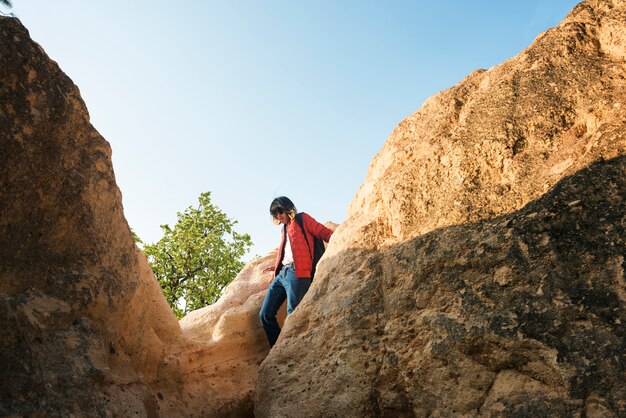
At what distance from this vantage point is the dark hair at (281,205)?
29.1ft

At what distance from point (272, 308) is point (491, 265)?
496 centimetres

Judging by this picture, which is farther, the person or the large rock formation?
the person

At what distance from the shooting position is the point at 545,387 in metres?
4.09

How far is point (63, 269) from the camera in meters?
5.45

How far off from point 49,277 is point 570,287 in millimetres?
4831

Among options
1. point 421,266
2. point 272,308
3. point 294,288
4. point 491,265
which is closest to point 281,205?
point 294,288

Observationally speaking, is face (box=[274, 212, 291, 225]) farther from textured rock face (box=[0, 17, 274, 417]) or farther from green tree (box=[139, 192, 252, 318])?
green tree (box=[139, 192, 252, 318])

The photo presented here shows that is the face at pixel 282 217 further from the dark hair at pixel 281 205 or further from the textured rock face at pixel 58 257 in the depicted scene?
the textured rock face at pixel 58 257

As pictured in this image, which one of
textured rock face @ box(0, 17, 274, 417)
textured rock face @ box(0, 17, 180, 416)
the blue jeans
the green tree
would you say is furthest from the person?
the green tree

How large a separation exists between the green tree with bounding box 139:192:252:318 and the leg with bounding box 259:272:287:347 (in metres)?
12.2

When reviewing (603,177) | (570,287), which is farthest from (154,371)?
(603,177)

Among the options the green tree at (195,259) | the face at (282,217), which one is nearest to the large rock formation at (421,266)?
the face at (282,217)

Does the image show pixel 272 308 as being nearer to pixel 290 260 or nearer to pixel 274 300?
pixel 274 300

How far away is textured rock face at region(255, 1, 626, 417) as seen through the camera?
A: 4164 millimetres
